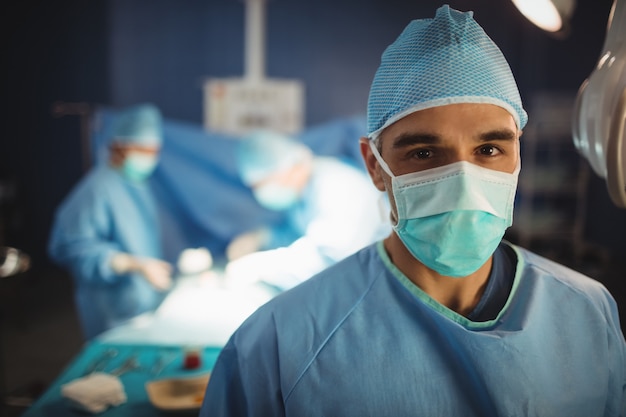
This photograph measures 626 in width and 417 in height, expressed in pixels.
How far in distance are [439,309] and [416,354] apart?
4.0 inches

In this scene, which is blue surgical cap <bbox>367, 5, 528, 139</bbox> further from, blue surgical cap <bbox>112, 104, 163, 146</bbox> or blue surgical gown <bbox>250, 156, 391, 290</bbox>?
blue surgical cap <bbox>112, 104, 163, 146</bbox>

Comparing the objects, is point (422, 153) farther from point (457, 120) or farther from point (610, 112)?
point (610, 112)

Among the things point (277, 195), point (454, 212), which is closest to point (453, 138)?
point (454, 212)

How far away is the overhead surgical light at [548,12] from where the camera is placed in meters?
1.20

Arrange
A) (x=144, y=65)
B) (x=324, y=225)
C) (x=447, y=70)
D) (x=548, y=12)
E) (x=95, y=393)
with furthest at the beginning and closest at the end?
(x=144, y=65) < (x=324, y=225) < (x=95, y=393) < (x=548, y=12) < (x=447, y=70)

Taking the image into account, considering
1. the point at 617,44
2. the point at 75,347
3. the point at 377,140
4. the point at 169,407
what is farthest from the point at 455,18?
the point at 75,347

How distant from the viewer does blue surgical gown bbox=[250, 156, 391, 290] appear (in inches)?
76.1

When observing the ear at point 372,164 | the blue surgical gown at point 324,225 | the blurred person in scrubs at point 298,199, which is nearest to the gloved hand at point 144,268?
the blurred person in scrubs at point 298,199

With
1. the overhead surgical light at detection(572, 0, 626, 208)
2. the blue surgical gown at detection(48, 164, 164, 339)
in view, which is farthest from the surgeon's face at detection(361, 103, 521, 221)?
the blue surgical gown at detection(48, 164, 164, 339)

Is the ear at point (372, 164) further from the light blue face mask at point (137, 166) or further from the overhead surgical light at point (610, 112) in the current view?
the light blue face mask at point (137, 166)

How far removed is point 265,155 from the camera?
2850 mm

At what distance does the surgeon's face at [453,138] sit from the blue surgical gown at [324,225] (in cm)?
75

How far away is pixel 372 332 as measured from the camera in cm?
106

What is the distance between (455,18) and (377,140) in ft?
0.86
